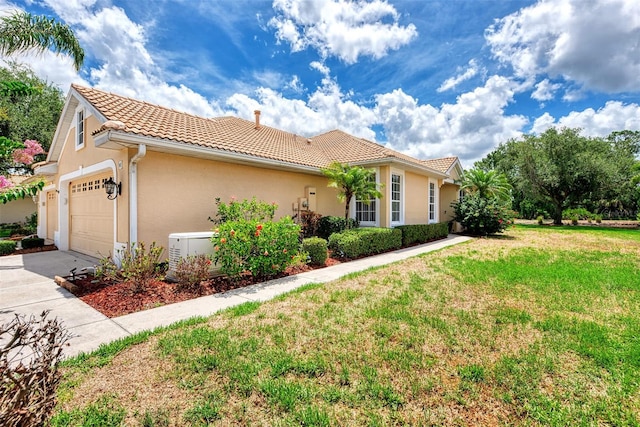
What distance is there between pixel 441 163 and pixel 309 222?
11.7 meters

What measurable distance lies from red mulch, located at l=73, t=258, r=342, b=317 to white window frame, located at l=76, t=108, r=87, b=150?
5.68 m

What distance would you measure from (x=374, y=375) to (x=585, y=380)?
2.21m

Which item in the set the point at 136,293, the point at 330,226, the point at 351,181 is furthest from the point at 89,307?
the point at 351,181

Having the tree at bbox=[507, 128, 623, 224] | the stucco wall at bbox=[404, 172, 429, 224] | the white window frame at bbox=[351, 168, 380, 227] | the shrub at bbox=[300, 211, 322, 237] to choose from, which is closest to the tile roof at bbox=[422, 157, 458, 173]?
the stucco wall at bbox=[404, 172, 429, 224]

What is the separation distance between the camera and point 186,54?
1114 cm

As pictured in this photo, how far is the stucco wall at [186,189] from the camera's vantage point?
24.8 feet

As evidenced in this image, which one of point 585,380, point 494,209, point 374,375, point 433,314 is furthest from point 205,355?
point 494,209

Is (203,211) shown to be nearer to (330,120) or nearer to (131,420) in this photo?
(131,420)

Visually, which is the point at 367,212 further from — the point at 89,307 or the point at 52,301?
the point at 52,301

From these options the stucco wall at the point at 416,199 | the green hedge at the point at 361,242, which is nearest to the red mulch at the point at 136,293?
the green hedge at the point at 361,242

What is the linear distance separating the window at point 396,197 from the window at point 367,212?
812mm

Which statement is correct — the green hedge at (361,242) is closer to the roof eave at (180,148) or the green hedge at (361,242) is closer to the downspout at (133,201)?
the roof eave at (180,148)

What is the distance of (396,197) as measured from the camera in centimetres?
1327

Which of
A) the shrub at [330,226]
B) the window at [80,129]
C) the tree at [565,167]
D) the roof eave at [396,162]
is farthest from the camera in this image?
the tree at [565,167]
